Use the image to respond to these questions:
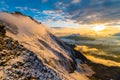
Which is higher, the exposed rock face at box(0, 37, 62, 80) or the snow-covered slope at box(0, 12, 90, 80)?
the snow-covered slope at box(0, 12, 90, 80)

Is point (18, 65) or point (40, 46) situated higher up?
point (40, 46)

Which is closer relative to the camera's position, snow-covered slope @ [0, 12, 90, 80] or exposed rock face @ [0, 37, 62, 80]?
exposed rock face @ [0, 37, 62, 80]

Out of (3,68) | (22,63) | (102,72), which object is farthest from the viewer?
(102,72)

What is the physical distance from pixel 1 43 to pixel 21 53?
12.3ft

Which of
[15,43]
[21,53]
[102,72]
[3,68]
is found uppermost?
[102,72]

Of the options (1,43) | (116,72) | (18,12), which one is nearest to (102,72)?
(116,72)

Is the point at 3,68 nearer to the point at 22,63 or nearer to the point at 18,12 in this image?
the point at 22,63

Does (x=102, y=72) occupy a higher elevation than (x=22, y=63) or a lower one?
higher

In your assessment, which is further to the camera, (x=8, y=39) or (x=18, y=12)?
(x=18, y=12)

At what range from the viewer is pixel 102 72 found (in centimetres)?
6009

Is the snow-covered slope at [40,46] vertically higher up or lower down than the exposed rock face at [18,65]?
higher up

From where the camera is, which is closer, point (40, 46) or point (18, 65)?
point (18, 65)

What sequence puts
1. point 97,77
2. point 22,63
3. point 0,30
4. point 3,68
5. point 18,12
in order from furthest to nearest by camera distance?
point 18,12
point 97,77
point 0,30
point 22,63
point 3,68

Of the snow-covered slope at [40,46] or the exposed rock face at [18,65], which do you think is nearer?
the exposed rock face at [18,65]
